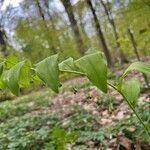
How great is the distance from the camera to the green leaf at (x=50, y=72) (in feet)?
2.60

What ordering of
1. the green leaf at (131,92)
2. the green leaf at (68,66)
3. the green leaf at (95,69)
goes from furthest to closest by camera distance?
the green leaf at (131,92) < the green leaf at (68,66) < the green leaf at (95,69)

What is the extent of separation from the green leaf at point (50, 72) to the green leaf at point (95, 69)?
6 centimetres

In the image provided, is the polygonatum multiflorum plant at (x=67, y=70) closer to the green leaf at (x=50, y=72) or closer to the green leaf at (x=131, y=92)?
the green leaf at (x=50, y=72)

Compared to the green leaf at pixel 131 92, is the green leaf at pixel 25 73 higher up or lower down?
higher up

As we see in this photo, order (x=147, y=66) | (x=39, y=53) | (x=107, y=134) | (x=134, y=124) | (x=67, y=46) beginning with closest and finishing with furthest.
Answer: (x=147, y=66) < (x=134, y=124) < (x=107, y=134) < (x=39, y=53) < (x=67, y=46)

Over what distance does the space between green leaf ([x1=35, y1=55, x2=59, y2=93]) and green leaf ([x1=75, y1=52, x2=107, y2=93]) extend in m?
0.06

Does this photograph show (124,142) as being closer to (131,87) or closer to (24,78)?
(131,87)

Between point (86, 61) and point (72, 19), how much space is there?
15.0 meters

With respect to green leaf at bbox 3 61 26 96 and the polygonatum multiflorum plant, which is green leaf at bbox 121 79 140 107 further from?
green leaf at bbox 3 61 26 96

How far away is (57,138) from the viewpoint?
9.41 feet

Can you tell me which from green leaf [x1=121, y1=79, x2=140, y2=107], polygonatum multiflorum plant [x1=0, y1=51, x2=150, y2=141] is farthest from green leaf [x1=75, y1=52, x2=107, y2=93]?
green leaf [x1=121, y1=79, x2=140, y2=107]

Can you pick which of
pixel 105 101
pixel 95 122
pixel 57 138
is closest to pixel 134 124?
pixel 57 138

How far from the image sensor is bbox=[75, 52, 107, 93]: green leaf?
79 centimetres

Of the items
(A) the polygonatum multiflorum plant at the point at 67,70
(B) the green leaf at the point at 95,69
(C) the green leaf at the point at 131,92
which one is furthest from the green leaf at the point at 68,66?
(C) the green leaf at the point at 131,92
